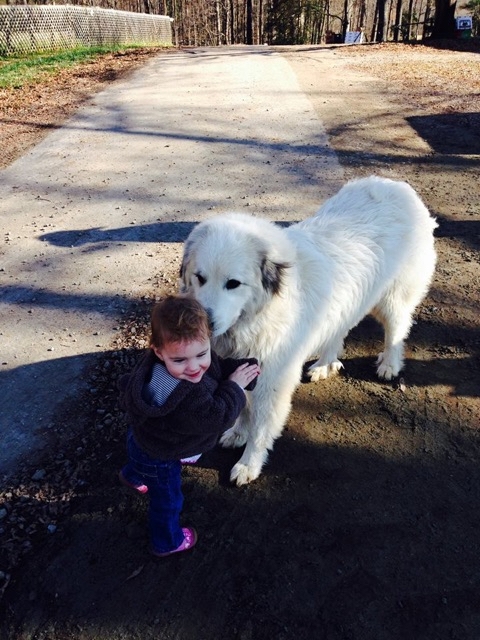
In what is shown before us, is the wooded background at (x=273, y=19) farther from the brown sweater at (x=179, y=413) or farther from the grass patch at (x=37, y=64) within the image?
the brown sweater at (x=179, y=413)

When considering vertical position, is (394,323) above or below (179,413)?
below

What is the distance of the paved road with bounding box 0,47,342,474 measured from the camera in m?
3.72

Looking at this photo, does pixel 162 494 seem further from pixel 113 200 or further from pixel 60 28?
pixel 60 28

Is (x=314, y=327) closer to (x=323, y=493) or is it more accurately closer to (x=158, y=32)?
(x=323, y=493)

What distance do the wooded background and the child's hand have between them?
3261cm

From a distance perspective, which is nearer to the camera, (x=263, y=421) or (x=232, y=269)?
(x=232, y=269)

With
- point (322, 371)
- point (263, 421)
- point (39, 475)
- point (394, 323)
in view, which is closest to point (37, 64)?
point (322, 371)

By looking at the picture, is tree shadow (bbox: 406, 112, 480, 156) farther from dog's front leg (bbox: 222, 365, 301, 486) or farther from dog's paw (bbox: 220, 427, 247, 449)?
dog's paw (bbox: 220, 427, 247, 449)

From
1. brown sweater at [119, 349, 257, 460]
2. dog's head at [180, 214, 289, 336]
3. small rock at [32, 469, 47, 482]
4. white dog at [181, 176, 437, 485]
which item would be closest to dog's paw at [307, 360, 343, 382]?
white dog at [181, 176, 437, 485]

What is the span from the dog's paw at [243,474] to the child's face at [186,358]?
1052 millimetres

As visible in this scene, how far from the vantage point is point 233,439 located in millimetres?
3111

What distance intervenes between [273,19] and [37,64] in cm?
2721

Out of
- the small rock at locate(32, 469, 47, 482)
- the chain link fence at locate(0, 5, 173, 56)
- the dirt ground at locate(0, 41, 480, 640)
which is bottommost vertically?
the dirt ground at locate(0, 41, 480, 640)

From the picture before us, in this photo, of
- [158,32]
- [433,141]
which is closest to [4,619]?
[433,141]
